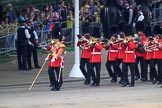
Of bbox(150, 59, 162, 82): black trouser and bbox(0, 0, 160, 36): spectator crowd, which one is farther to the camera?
bbox(0, 0, 160, 36): spectator crowd

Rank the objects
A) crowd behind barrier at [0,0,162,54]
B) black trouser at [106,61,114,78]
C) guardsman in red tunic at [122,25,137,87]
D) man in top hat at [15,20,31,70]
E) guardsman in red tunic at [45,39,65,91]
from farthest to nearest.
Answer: crowd behind barrier at [0,0,162,54]
man in top hat at [15,20,31,70]
black trouser at [106,61,114,78]
guardsman in red tunic at [122,25,137,87]
guardsman in red tunic at [45,39,65,91]

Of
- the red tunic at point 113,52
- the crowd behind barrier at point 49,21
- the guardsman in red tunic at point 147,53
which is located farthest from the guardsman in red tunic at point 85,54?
the crowd behind barrier at point 49,21

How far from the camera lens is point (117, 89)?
2031 cm

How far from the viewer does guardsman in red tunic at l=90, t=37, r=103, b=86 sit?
2117 cm

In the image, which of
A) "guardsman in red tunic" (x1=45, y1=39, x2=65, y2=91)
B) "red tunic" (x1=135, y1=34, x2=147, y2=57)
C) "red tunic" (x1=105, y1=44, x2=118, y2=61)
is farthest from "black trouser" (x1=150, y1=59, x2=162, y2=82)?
"guardsman in red tunic" (x1=45, y1=39, x2=65, y2=91)

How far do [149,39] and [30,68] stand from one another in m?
6.26

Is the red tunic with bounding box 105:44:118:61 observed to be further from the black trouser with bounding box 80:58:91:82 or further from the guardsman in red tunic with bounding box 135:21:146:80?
the black trouser with bounding box 80:58:91:82

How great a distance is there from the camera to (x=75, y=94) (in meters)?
19.3

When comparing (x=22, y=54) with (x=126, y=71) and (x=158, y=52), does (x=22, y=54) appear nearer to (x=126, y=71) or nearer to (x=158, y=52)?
(x=126, y=71)

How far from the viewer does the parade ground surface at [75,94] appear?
17.3m

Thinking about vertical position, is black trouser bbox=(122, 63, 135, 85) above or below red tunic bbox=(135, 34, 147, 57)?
below

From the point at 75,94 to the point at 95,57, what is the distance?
2211 millimetres

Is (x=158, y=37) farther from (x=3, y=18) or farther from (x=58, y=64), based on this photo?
(x=3, y=18)

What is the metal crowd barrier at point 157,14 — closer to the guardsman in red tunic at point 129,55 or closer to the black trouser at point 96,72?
the black trouser at point 96,72
